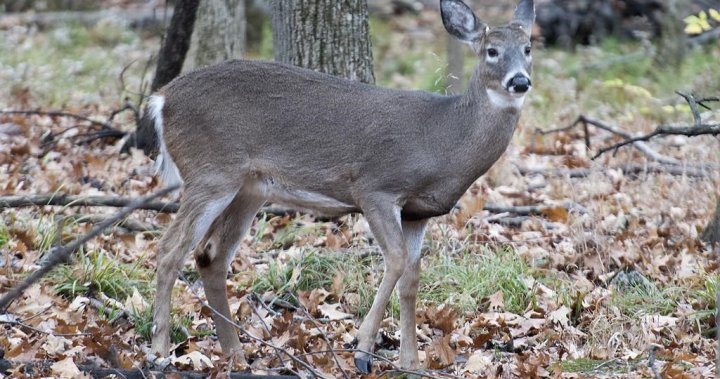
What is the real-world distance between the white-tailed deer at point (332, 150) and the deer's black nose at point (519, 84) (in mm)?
13

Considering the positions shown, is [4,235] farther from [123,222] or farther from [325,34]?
[325,34]

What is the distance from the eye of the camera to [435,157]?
17.6ft

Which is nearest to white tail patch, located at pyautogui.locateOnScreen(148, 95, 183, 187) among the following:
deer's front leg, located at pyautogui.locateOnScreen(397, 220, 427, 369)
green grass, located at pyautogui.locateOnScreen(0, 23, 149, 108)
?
deer's front leg, located at pyautogui.locateOnScreen(397, 220, 427, 369)

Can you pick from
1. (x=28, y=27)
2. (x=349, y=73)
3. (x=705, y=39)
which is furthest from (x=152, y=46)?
(x=349, y=73)

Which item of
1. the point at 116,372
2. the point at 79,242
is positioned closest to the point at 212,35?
the point at 116,372

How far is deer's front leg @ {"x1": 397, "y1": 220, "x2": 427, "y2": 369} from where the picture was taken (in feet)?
17.4

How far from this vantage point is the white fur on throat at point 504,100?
5.36 meters

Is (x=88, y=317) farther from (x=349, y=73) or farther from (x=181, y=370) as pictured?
(x=349, y=73)

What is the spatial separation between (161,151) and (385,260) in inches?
54.2

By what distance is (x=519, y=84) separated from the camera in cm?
510

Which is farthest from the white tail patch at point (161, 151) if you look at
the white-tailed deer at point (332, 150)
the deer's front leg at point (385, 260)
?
the deer's front leg at point (385, 260)

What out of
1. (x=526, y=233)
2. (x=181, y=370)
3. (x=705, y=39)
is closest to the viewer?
(x=181, y=370)

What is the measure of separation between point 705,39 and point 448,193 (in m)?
10.3

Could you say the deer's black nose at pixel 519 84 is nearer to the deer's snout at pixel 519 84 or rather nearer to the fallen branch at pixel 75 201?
the deer's snout at pixel 519 84
